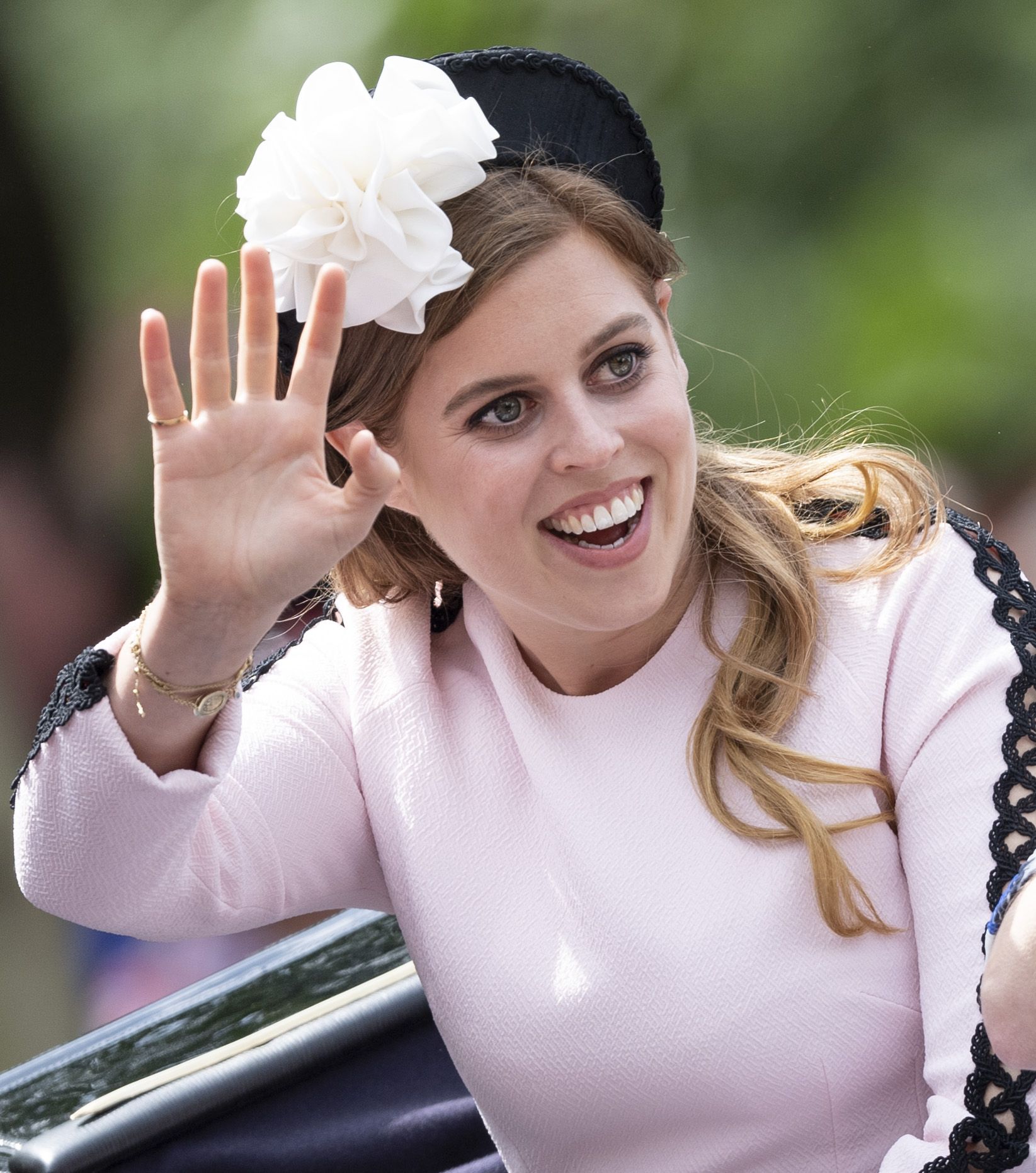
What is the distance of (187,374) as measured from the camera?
13.8 ft

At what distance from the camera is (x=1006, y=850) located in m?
1.36

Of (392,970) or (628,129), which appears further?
(392,970)

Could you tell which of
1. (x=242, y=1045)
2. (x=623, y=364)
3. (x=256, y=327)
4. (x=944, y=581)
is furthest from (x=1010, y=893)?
(x=242, y=1045)

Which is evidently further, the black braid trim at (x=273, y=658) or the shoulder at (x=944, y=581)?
the black braid trim at (x=273, y=658)

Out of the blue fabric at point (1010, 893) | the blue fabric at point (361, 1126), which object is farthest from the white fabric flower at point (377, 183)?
the blue fabric at point (361, 1126)

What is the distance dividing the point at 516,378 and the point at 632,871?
524 mm

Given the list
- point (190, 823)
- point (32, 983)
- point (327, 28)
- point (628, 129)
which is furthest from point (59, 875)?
point (327, 28)

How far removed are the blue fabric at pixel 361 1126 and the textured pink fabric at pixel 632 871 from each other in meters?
0.13

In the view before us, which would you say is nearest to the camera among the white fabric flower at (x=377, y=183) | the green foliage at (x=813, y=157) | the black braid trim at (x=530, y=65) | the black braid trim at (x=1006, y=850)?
the black braid trim at (x=1006, y=850)

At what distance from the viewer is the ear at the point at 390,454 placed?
5.51 feet

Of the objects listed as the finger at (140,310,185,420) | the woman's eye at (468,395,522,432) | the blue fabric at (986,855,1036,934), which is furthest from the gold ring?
the blue fabric at (986,855,1036,934)

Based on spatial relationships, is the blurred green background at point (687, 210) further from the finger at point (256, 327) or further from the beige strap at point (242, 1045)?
the finger at point (256, 327)

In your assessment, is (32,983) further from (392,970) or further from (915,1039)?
(915,1039)

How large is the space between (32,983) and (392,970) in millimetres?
2263
